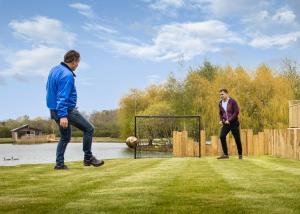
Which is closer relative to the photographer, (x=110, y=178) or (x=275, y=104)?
(x=110, y=178)

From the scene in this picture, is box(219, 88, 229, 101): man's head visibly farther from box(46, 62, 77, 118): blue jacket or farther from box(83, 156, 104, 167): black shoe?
box(46, 62, 77, 118): blue jacket

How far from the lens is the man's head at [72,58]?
799cm

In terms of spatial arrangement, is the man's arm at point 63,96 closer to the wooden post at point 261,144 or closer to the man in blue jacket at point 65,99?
the man in blue jacket at point 65,99

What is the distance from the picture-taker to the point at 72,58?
8.01 meters

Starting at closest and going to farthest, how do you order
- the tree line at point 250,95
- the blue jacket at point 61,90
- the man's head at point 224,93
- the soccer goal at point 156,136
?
the blue jacket at point 61,90 → the man's head at point 224,93 → the soccer goal at point 156,136 → the tree line at point 250,95

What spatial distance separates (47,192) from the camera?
5.06 meters

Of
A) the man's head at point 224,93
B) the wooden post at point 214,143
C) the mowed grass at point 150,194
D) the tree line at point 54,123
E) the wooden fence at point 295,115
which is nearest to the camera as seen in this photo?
the mowed grass at point 150,194

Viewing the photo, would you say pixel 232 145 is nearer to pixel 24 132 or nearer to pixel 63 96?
pixel 63 96

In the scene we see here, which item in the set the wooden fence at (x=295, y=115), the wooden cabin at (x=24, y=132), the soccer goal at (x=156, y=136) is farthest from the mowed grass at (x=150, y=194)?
the wooden cabin at (x=24, y=132)

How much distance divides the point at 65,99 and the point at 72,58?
2.60 feet

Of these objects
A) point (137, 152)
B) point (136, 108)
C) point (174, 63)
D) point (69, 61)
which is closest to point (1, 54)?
point (136, 108)

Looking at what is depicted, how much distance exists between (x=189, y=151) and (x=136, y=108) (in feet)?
130

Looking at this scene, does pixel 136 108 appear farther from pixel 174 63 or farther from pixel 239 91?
pixel 239 91

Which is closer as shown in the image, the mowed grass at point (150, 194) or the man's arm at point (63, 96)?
the mowed grass at point (150, 194)
